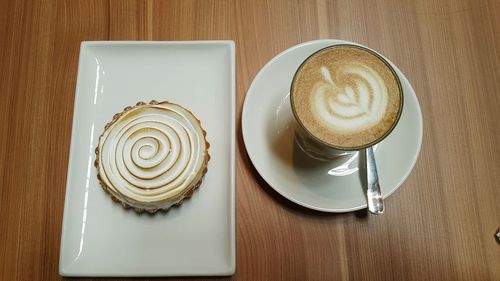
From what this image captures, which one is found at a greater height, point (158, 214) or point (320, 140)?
point (320, 140)

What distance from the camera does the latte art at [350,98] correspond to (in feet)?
2.18

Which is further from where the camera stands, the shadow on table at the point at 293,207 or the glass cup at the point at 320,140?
the shadow on table at the point at 293,207

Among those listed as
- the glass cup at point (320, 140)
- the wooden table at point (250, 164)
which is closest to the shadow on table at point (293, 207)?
the wooden table at point (250, 164)

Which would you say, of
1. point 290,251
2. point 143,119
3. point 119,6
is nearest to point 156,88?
point 143,119

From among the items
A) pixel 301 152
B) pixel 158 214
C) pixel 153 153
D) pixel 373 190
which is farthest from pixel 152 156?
pixel 373 190

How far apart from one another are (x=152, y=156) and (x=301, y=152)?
0.30m

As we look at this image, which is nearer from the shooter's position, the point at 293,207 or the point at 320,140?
the point at 320,140

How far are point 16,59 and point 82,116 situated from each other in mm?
266

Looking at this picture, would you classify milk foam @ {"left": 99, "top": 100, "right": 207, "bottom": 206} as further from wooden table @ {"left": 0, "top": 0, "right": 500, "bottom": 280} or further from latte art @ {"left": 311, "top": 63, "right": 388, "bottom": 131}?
latte art @ {"left": 311, "top": 63, "right": 388, "bottom": 131}

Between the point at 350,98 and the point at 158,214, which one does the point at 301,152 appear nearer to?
the point at 350,98

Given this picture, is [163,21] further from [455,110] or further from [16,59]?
[455,110]

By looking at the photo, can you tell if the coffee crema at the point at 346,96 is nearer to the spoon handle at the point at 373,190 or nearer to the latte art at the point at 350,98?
the latte art at the point at 350,98

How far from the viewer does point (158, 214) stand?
0.76 metres

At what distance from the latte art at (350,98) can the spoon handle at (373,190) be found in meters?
0.12
